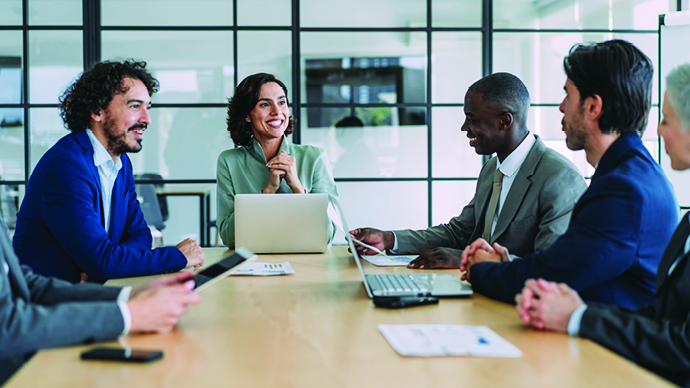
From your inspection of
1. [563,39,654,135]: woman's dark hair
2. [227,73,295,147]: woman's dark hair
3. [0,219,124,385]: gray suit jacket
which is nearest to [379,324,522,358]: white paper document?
[0,219,124,385]: gray suit jacket

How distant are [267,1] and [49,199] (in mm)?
3237

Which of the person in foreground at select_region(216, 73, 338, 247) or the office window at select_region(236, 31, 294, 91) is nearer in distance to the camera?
the person in foreground at select_region(216, 73, 338, 247)

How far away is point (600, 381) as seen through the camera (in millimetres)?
846

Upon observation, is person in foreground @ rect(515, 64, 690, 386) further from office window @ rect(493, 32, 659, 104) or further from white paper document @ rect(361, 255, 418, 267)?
office window @ rect(493, 32, 659, 104)

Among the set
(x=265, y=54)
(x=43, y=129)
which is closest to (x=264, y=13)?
(x=265, y=54)

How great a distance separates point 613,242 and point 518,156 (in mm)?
885

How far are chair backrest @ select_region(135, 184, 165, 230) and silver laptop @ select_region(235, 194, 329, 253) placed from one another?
2.51 metres

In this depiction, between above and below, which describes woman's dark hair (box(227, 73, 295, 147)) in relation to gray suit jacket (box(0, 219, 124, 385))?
above

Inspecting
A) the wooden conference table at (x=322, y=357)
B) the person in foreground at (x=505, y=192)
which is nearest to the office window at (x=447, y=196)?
the person in foreground at (x=505, y=192)

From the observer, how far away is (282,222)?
7.30 ft

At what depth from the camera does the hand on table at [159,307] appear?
42.6 inches

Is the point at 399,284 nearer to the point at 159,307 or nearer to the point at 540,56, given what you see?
the point at 159,307

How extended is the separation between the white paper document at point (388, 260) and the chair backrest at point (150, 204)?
282 centimetres

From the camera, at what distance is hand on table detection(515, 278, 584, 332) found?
3.63 ft
